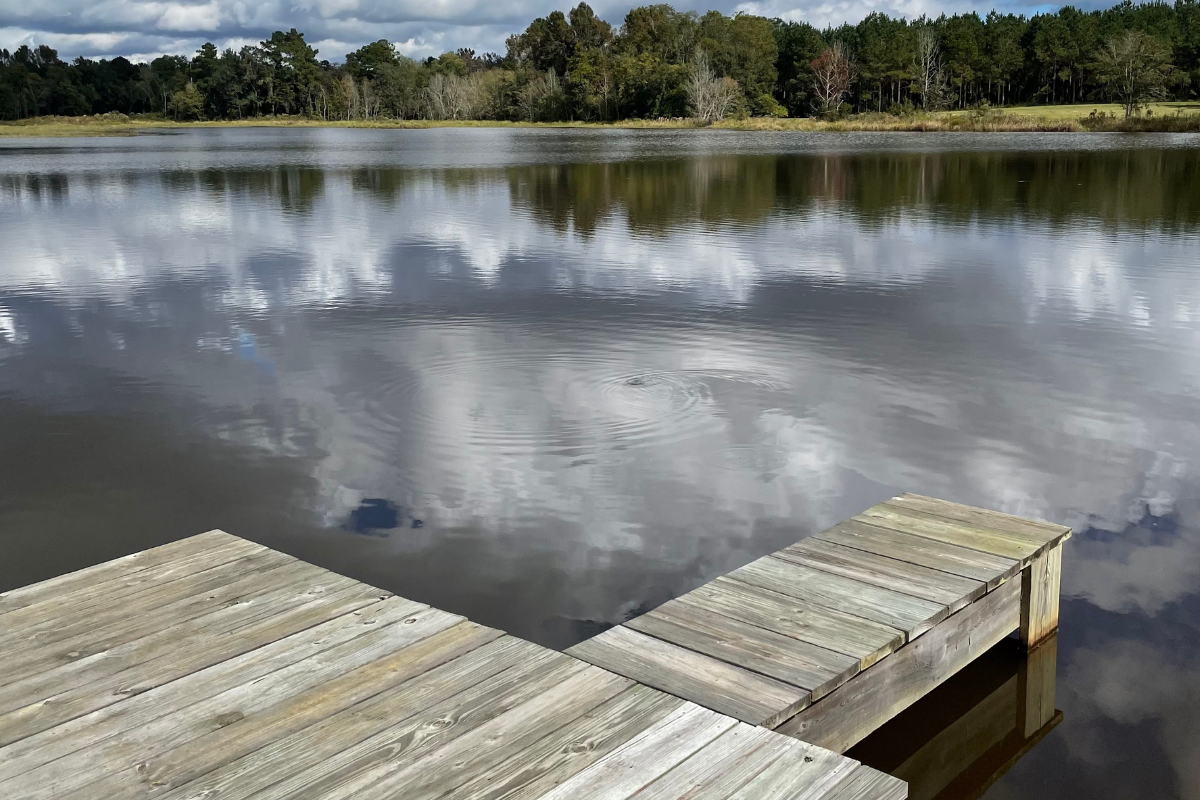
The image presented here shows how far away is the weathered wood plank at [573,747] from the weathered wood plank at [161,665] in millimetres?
1108

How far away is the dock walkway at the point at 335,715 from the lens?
2.66 meters

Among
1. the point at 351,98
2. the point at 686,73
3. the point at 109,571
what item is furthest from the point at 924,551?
the point at 351,98

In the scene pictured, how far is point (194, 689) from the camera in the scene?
316cm

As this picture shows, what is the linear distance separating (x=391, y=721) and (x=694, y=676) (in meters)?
0.94

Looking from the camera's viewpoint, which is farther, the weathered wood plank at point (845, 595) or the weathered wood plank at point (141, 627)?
the weathered wood plank at point (845, 595)

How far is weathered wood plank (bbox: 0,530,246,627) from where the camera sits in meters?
3.88

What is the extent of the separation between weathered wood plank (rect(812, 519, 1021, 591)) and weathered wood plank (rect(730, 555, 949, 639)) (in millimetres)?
322

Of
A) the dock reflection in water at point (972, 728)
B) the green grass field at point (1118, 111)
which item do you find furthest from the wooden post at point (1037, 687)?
the green grass field at point (1118, 111)

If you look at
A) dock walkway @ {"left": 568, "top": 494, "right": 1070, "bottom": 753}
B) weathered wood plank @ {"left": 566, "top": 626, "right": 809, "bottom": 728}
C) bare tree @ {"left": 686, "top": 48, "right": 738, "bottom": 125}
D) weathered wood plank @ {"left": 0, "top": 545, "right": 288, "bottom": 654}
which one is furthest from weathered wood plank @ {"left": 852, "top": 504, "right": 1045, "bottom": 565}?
bare tree @ {"left": 686, "top": 48, "right": 738, "bottom": 125}

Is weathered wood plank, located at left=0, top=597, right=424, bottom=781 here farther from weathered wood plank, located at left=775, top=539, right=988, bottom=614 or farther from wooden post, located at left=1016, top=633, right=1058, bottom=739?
wooden post, located at left=1016, top=633, right=1058, bottom=739

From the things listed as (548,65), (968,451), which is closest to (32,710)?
(968,451)

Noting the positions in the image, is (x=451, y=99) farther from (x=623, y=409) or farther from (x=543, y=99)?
(x=623, y=409)

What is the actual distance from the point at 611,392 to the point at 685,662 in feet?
15.2

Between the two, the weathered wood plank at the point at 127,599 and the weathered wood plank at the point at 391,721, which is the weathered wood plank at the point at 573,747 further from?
the weathered wood plank at the point at 127,599
